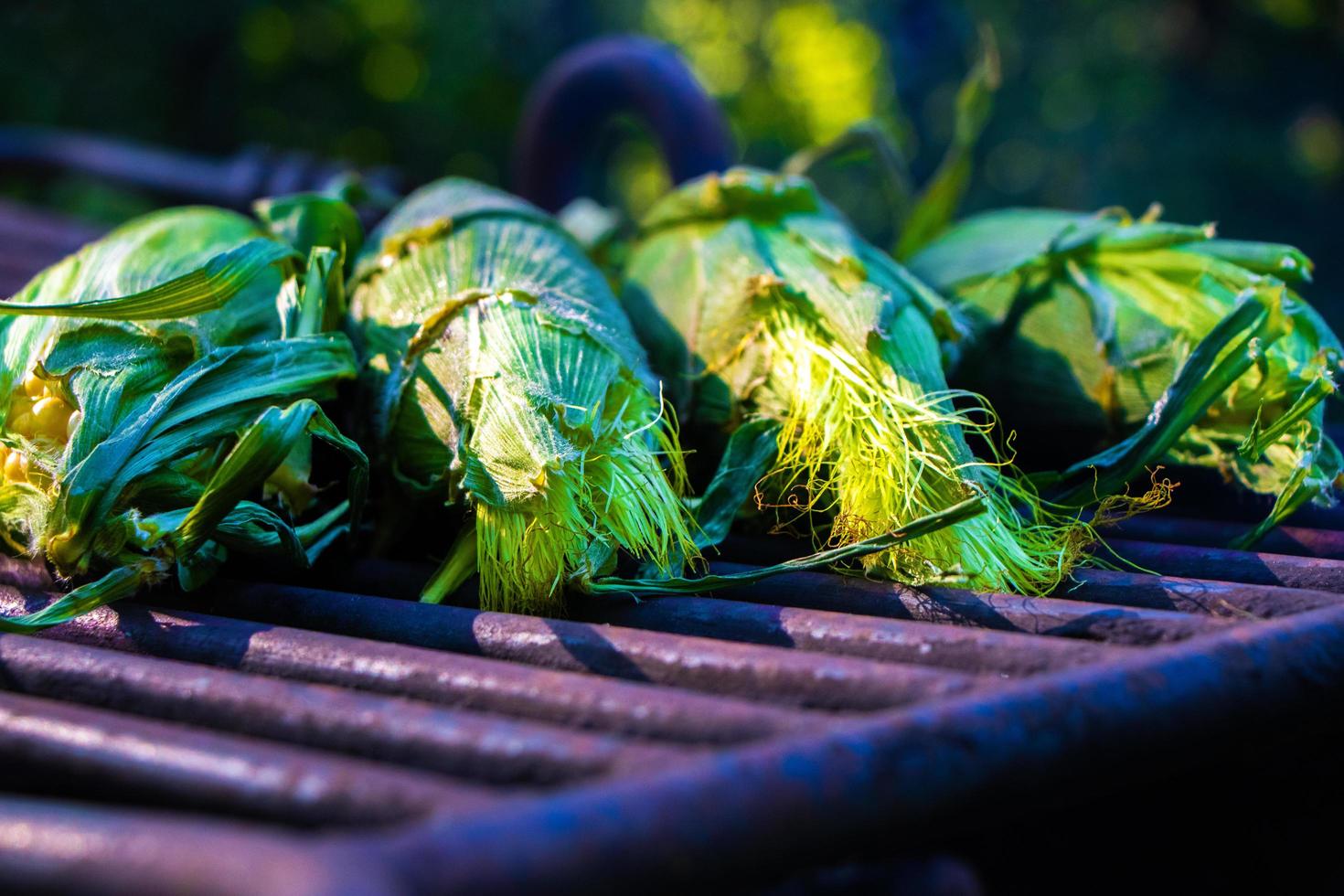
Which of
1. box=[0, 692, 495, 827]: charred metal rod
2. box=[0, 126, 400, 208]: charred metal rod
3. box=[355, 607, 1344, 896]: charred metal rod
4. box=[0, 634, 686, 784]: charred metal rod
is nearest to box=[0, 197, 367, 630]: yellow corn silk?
box=[0, 634, 686, 784]: charred metal rod

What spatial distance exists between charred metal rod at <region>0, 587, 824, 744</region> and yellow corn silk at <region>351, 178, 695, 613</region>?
203 mm

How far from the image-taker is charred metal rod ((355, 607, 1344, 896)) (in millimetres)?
625

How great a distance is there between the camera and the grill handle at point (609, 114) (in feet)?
9.37

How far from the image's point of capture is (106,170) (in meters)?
3.43

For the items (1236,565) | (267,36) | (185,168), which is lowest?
(1236,565)

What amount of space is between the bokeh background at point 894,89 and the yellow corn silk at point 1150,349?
5772mm

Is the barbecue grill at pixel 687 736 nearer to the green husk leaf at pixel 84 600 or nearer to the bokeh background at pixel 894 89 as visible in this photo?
the green husk leaf at pixel 84 600

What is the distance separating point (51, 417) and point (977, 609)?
40.5 inches

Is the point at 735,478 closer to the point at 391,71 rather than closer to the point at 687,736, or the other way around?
the point at 687,736

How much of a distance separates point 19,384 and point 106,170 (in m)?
2.50

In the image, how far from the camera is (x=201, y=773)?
778 mm

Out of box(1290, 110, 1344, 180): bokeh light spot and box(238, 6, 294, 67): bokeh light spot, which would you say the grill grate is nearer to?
box(238, 6, 294, 67): bokeh light spot

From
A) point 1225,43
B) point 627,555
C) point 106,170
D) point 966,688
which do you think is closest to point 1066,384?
point 627,555

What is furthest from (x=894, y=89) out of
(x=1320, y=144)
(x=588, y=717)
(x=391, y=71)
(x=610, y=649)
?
(x=588, y=717)
